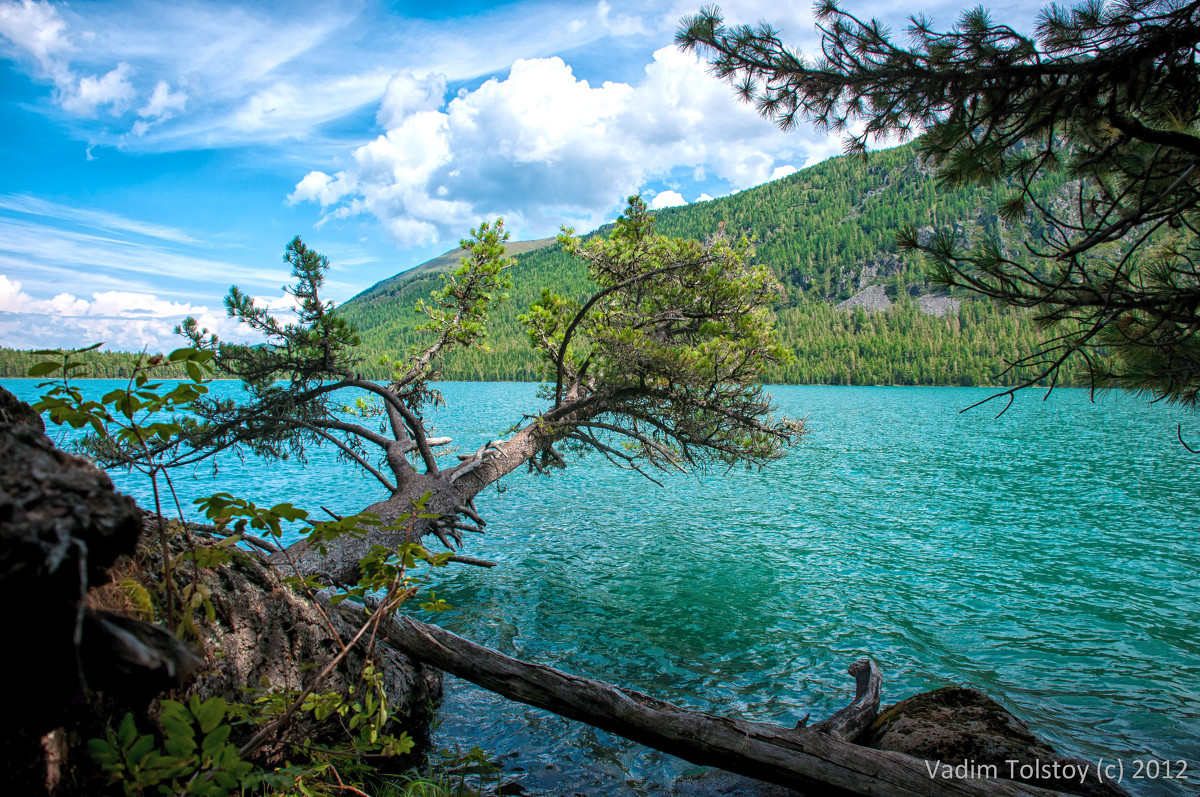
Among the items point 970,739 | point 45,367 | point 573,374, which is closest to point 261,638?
point 45,367

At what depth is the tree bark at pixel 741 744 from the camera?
3699mm

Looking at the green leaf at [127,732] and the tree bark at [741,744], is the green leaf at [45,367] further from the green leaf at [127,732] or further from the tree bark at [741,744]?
the tree bark at [741,744]

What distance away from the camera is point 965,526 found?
1705cm

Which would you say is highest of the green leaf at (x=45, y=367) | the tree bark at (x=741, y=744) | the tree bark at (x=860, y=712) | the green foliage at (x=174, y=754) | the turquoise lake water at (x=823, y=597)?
the green leaf at (x=45, y=367)

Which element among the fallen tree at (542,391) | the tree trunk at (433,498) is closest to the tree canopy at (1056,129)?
the fallen tree at (542,391)

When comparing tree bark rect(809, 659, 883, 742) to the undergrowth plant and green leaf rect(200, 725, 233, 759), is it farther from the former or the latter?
green leaf rect(200, 725, 233, 759)

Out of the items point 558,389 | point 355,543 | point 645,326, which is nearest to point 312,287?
point 355,543

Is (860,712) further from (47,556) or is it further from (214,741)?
(47,556)

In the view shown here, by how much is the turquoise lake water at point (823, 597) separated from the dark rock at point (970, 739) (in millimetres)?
1901

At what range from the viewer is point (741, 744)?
12.9 feet

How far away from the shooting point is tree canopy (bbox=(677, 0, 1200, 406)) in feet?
13.7

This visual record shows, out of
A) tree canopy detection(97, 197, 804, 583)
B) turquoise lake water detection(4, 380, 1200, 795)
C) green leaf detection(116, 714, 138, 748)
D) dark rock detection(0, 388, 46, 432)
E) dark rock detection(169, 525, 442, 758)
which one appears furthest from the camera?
tree canopy detection(97, 197, 804, 583)

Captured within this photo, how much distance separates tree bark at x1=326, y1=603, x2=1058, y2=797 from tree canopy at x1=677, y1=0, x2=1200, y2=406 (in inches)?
111

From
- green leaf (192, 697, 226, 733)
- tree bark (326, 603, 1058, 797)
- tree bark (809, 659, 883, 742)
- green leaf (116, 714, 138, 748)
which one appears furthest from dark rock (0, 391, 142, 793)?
tree bark (809, 659, 883, 742)
